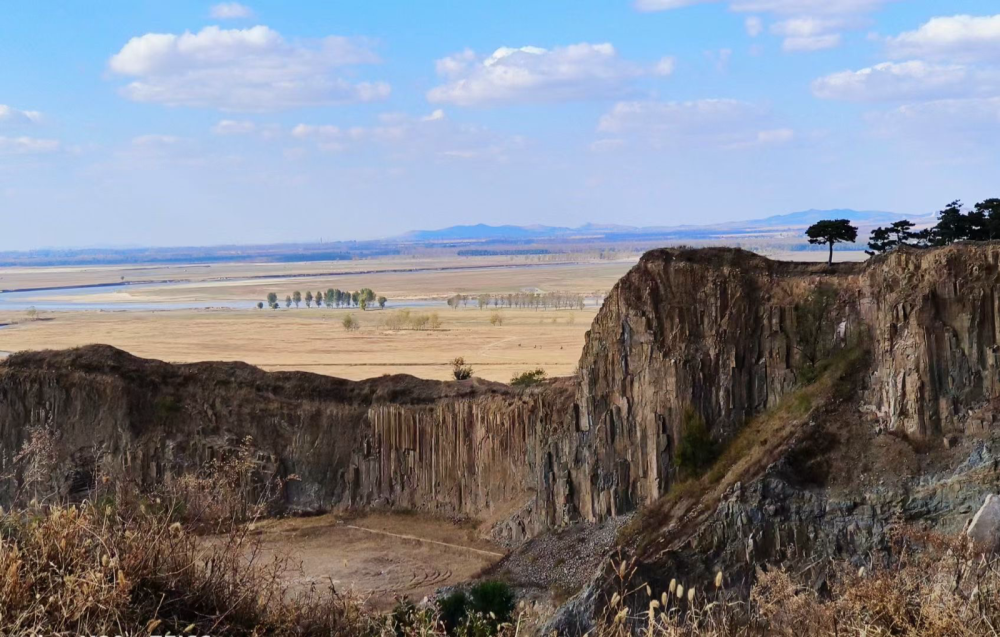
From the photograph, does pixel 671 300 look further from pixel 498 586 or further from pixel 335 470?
pixel 335 470

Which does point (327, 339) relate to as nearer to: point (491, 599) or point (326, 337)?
point (326, 337)

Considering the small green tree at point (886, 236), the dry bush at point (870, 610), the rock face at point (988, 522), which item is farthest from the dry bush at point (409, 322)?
the dry bush at point (870, 610)

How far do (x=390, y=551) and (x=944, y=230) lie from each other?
994 inches

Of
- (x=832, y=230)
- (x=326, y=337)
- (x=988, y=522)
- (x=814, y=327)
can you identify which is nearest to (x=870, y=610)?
(x=988, y=522)

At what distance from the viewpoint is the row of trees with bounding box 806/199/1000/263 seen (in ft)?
132

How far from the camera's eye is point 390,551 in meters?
40.8

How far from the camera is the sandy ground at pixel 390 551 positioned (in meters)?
36.7

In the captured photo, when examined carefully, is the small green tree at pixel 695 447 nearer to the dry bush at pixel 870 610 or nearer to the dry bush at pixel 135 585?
the dry bush at pixel 870 610

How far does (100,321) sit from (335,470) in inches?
5105

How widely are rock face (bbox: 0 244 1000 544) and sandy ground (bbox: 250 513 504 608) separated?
119 cm

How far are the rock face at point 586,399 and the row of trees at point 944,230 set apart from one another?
6.99 meters

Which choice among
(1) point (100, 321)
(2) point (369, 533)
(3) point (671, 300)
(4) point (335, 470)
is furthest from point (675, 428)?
(1) point (100, 321)

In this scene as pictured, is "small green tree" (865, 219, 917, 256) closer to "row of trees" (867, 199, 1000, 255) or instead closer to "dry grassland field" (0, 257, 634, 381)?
"row of trees" (867, 199, 1000, 255)

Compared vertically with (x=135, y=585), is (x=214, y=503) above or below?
above
